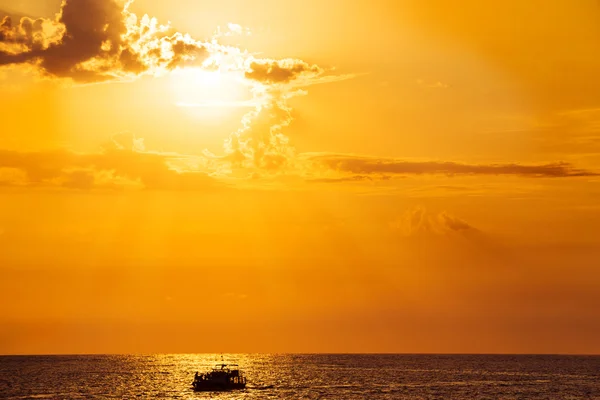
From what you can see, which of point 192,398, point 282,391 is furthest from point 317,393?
point 192,398

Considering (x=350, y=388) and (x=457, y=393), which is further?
(x=350, y=388)

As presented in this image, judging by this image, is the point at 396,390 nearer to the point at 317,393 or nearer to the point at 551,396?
the point at 317,393

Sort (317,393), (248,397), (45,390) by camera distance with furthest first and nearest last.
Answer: (45,390) → (317,393) → (248,397)

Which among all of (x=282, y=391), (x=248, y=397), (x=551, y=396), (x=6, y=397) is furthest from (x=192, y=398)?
(x=551, y=396)

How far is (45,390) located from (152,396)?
34.1 metres

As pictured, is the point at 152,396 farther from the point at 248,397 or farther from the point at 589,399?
the point at 589,399

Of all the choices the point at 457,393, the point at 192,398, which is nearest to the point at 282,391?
the point at 192,398

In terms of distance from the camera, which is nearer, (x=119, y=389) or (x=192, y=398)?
(x=192, y=398)

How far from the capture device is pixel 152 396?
580 ft

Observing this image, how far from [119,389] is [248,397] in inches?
1730

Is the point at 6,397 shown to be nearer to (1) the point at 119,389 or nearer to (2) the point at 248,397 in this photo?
(1) the point at 119,389

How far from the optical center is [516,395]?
179875 millimetres

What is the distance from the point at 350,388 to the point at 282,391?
18.1 meters

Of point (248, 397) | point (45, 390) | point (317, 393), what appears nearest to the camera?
point (248, 397)
